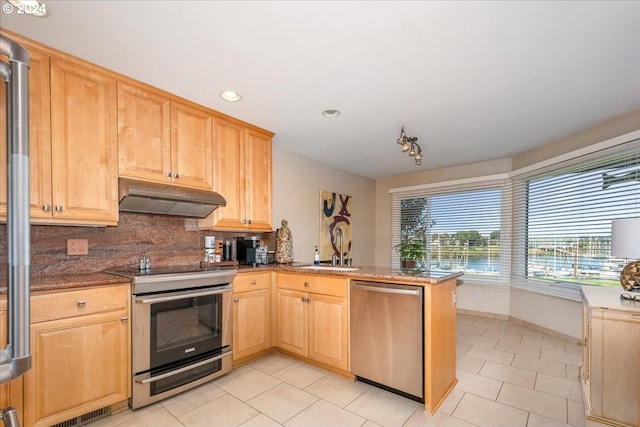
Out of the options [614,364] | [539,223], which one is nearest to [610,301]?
[614,364]

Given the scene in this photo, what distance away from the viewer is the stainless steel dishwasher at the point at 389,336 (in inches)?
82.9

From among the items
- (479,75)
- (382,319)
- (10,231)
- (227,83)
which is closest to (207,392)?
(382,319)

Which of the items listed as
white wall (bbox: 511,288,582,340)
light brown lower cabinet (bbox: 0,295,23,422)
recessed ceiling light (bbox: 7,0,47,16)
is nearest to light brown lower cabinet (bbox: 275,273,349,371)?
light brown lower cabinet (bbox: 0,295,23,422)

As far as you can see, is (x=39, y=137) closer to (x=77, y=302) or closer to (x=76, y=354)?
(x=77, y=302)

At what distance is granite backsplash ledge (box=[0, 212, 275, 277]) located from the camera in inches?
85.3

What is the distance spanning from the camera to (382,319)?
2.27 meters

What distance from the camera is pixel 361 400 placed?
2230 millimetres

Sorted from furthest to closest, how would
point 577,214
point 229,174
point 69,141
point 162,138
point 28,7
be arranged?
point 577,214 < point 229,174 < point 162,138 < point 69,141 < point 28,7

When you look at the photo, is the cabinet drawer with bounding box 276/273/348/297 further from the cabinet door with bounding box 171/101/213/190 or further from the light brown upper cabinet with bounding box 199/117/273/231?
the cabinet door with bounding box 171/101/213/190

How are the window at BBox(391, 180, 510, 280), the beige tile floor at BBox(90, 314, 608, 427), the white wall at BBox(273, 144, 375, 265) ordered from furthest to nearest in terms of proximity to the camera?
the window at BBox(391, 180, 510, 280)
the white wall at BBox(273, 144, 375, 265)
the beige tile floor at BBox(90, 314, 608, 427)

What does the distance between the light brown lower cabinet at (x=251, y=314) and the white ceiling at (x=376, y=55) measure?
1587mm

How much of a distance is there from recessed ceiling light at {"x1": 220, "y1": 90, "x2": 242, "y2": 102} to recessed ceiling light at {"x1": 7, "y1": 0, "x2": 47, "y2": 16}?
43.7 inches

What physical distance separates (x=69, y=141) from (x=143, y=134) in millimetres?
481

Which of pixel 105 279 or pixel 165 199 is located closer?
pixel 105 279
